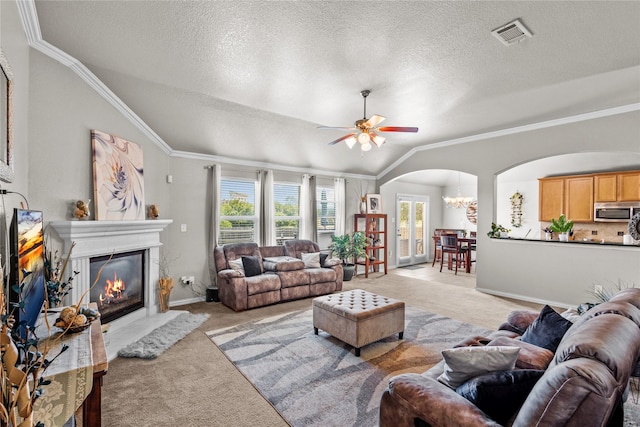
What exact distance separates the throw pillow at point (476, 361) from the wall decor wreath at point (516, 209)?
24.9ft

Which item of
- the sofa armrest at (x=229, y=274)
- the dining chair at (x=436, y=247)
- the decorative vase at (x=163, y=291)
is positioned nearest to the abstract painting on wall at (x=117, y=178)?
the decorative vase at (x=163, y=291)

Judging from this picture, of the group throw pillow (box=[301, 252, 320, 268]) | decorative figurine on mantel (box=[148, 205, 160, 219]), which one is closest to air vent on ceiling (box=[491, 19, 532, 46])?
throw pillow (box=[301, 252, 320, 268])

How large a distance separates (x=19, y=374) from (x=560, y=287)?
6.05 meters

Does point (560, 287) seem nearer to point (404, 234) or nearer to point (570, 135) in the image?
point (570, 135)

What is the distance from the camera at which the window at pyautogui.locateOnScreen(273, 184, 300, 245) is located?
20.3 feet

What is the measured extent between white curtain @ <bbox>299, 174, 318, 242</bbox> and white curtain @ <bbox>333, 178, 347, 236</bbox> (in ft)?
2.26

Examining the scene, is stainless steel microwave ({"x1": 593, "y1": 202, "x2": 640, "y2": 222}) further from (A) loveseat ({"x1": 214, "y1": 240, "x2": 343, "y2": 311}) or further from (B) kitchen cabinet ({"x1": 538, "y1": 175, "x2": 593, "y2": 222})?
(A) loveseat ({"x1": 214, "y1": 240, "x2": 343, "y2": 311})

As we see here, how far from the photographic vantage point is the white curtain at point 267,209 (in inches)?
227

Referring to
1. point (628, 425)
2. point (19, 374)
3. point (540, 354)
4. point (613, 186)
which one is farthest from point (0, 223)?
point (613, 186)

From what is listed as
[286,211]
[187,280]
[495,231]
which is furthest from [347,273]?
[187,280]

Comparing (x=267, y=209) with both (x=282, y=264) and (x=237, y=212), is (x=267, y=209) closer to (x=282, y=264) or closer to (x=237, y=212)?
(x=237, y=212)

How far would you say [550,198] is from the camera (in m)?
7.12

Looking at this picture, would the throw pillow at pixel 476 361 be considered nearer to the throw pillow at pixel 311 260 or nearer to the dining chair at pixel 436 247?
the throw pillow at pixel 311 260

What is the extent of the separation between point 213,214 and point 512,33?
15.1 feet
